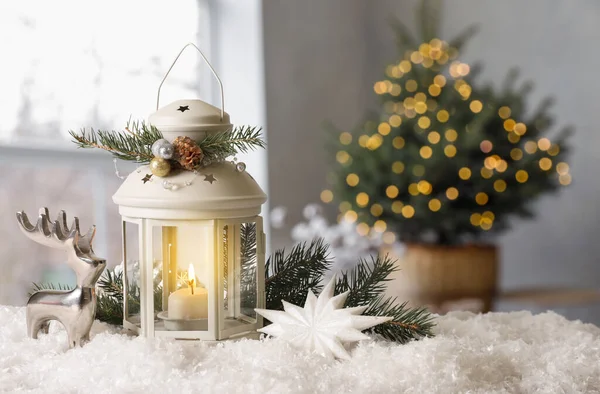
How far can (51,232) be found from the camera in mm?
783

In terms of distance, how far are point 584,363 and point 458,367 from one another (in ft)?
0.50

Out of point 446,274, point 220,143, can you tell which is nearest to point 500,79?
point 446,274

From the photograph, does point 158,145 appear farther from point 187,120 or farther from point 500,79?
point 500,79

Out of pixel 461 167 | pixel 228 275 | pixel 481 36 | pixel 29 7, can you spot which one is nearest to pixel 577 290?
pixel 461 167

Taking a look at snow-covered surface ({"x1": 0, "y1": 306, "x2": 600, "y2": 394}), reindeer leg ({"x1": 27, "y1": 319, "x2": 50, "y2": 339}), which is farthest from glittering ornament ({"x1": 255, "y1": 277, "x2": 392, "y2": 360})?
reindeer leg ({"x1": 27, "y1": 319, "x2": 50, "y2": 339})

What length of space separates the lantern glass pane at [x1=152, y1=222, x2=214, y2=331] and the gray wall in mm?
2350

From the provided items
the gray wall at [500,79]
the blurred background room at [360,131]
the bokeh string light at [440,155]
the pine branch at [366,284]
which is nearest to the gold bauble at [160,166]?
the pine branch at [366,284]

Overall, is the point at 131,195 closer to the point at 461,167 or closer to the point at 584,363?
the point at 584,363

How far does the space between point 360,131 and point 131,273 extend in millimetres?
2158

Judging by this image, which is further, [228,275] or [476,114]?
[476,114]

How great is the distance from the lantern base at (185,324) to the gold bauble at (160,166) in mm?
166

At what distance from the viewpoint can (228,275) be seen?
2.71 feet

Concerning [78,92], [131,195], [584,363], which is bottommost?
[584,363]

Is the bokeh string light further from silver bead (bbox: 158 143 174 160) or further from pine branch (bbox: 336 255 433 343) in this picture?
silver bead (bbox: 158 143 174 160)
